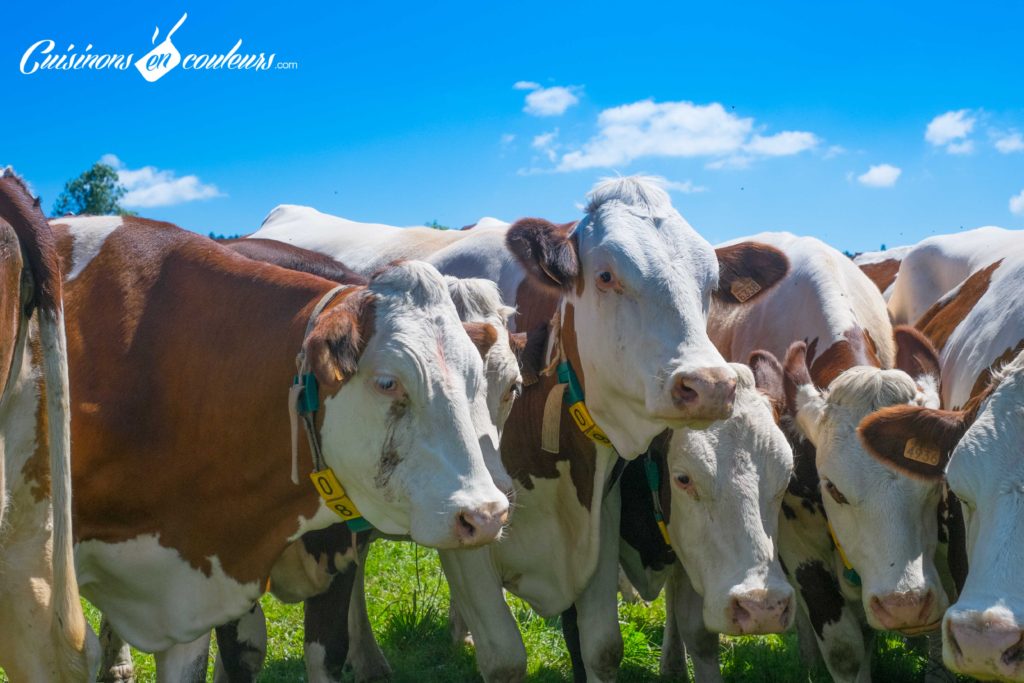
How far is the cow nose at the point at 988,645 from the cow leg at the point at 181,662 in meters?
3.05

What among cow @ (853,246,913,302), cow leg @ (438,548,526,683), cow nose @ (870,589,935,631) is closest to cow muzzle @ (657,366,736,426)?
cow nose @ (870,589,935,631)

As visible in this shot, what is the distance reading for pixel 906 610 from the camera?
15.0 ft

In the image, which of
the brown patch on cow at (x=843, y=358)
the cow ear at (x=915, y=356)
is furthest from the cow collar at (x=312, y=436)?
the cow ear at (x=915, y=356)

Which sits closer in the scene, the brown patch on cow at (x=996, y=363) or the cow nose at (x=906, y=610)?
the cow nose at (x=906, y=610)

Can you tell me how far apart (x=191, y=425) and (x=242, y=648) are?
48.4 inches

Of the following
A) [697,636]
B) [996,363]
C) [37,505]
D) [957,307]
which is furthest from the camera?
[957,307]

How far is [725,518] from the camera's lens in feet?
16.4

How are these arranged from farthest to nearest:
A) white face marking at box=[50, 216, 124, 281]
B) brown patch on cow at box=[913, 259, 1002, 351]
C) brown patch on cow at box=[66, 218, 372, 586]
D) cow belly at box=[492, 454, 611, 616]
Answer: brown patch on cow at box=[913, 259, 1002, 351] < cow belly at box=[492, 454, 611, 616] < white face marking at box=[50, 216, 124, 281] < brown patch on cow at box=[66, 218, 372, 586]

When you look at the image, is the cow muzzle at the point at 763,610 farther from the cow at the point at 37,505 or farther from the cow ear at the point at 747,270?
the cow at the point at 37,505

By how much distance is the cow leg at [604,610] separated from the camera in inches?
208

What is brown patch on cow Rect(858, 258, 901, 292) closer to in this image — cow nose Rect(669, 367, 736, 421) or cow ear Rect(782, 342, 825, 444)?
cow ear Rect(782, 342, 825, 444)

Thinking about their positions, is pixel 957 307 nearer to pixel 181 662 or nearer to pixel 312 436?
pixel 312 436

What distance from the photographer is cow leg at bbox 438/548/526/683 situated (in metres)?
5.08

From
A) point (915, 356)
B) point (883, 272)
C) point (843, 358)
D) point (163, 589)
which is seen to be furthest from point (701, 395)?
point (883, 272)
